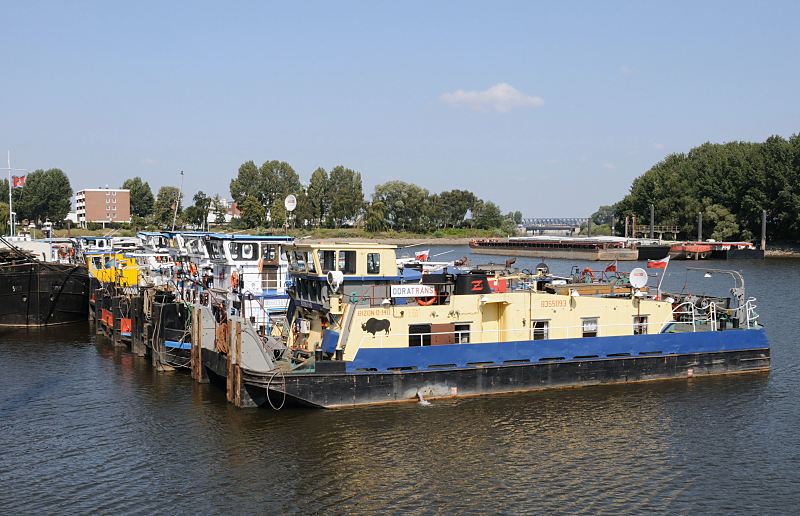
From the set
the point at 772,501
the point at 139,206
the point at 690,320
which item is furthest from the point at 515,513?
the point at 139,206

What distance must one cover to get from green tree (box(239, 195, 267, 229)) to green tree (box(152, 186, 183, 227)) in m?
12.7

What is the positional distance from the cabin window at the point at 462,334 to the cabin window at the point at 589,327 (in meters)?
4.99

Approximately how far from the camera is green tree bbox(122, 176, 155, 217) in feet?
610

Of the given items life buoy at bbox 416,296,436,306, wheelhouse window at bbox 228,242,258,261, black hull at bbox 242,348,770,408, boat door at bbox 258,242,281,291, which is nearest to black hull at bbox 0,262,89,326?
wheelhouse window at bbox 228,242,258,261

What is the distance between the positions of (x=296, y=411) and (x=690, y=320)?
1866 centimetres

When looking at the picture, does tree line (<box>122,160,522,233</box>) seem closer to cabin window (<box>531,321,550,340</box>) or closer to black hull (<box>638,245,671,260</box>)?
black hull (<box>638,245,671,260</box>)

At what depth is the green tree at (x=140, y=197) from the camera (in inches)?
7318

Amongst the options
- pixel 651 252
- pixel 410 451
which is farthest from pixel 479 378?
pixel 651 252

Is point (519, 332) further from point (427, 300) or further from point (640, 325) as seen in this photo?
point (640, 325)

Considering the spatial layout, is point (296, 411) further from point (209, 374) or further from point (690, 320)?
point (690, 320)

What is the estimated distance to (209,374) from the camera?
Answer: 31.3m

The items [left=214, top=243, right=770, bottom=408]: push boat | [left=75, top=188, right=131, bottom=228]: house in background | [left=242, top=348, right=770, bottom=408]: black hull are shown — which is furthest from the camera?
[left=75, top=188, right=131, bottom=228]: house in background

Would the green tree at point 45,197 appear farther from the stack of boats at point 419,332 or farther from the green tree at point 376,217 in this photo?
the stack of boats at point 419,332

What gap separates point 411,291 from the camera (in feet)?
90.2
